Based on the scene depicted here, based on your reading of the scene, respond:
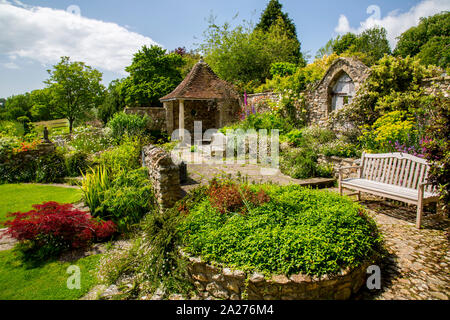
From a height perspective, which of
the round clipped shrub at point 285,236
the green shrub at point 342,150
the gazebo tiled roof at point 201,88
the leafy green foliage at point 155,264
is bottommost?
the leafy green foliage at point 155,264

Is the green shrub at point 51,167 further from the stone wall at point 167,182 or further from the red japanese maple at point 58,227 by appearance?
the stone wall at point 167,182

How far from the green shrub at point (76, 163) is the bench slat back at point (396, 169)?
957 centimetres

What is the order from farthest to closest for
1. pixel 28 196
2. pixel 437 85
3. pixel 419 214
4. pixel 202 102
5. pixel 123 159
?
pixel 202 102, pixel 123 159, pixel 28 196, pixel 437 85, pixel 419 214

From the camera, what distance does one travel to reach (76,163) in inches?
395

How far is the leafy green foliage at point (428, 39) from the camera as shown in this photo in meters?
25.5

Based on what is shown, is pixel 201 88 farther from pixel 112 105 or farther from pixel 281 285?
pixel 281 285

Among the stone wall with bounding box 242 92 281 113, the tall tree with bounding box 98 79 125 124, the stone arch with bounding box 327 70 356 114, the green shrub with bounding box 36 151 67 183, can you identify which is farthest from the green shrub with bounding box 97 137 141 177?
the tall tree with bounding box 98 79 125 124

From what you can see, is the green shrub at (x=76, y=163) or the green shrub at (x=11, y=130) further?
the green shrub at (x=11, y=130)

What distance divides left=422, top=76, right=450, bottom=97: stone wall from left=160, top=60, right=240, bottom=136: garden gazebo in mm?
9368

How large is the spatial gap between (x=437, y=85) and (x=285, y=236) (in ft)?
23.5

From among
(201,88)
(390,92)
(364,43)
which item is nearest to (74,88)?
(201,88)

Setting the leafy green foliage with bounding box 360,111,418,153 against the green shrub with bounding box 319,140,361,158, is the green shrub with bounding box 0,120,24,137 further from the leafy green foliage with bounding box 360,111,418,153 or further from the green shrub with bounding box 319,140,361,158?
the leafy green foliage with bounding box 360,111,418,153

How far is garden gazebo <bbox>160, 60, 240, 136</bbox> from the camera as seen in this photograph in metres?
14.4

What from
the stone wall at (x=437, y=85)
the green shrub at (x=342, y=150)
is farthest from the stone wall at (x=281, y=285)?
the stone wall at (x=437, y=85)
